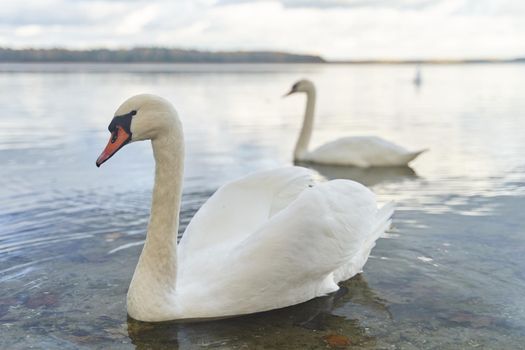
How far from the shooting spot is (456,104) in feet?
77.7

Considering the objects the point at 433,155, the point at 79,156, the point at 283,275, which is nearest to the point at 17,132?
the point at 79,156

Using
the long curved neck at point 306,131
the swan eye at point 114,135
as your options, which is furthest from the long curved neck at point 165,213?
the long curved neck at point 306,131

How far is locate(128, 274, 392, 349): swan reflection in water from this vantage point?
4047 mm

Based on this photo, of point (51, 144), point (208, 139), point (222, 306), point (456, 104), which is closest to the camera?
point (222, 306)

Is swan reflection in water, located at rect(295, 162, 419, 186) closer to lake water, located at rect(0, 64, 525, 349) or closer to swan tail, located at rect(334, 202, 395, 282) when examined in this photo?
lake water, located at rect(0, 64, 525, 349)

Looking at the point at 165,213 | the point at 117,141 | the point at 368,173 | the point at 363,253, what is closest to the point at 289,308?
the point at 363,253

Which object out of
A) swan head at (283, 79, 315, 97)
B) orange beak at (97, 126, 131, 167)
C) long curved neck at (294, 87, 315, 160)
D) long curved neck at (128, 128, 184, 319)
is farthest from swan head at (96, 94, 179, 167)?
swan head at (283, 79, 315, 97)

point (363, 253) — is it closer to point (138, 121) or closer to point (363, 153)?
point (138, 121)

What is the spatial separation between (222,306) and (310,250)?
2.01ft

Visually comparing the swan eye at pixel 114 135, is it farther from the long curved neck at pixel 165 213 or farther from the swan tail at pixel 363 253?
the swan tail at pixel 363 253

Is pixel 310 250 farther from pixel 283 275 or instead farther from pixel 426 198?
pixel 426 198

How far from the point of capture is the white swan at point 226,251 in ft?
13.4

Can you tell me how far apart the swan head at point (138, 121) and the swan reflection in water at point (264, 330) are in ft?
3.53

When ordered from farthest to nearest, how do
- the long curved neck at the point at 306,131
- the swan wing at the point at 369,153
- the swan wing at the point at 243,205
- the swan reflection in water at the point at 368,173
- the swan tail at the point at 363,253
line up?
the long curved neck at the point at 306,131 → the swan wing at the point at 369,153 → the swan reflection in water at the point at 368,173 → the swan wing at the point at 243,205 → the swan tail at the point at 363,253
